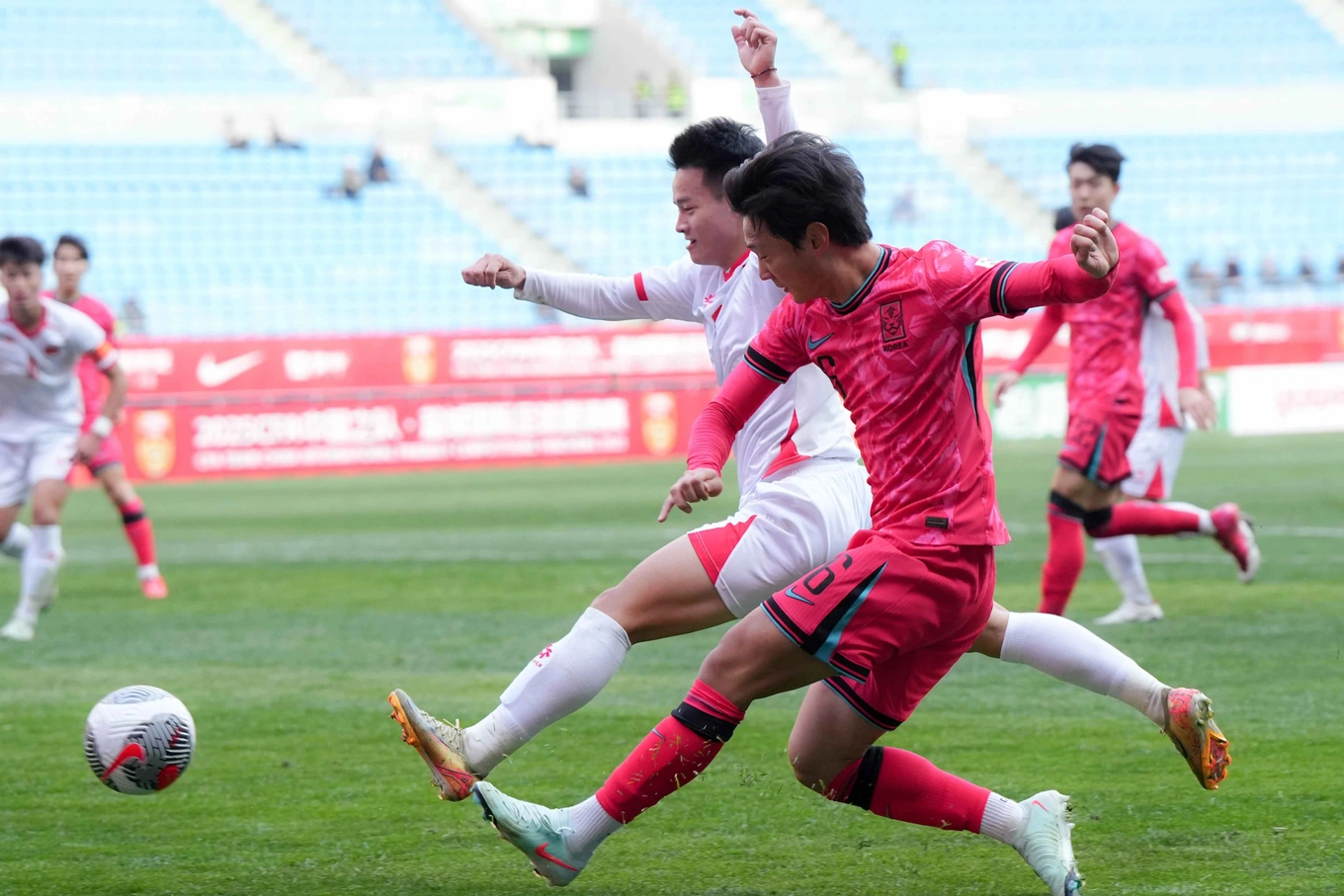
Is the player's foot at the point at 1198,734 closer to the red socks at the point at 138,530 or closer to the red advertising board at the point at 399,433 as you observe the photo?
the red socks at the point at 138,530

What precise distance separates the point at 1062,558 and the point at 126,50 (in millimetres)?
25084

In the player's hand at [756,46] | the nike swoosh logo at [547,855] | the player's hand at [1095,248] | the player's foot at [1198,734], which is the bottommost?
the nike swoosh logo at [547,855]

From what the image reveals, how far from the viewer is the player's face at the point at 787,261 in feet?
11.9

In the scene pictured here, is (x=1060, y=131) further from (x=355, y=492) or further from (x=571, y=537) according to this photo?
(x=571, y=537)

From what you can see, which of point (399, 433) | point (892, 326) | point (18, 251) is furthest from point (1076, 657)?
point (399, 433)

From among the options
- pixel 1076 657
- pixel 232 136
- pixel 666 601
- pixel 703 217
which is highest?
pixel 232 136

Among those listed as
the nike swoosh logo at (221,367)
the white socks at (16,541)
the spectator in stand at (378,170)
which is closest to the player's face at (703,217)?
the white socks at (16,541)

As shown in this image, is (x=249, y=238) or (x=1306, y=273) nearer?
(x=249, y=238)

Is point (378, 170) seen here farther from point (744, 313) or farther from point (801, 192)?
point (801, 192)

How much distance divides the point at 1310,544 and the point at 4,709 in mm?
8531

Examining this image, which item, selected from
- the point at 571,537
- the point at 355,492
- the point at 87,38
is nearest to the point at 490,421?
the point at 355,492

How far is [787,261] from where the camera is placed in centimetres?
364

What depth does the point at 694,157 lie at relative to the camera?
4375mm

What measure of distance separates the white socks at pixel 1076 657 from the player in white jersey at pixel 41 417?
19.1 feet
